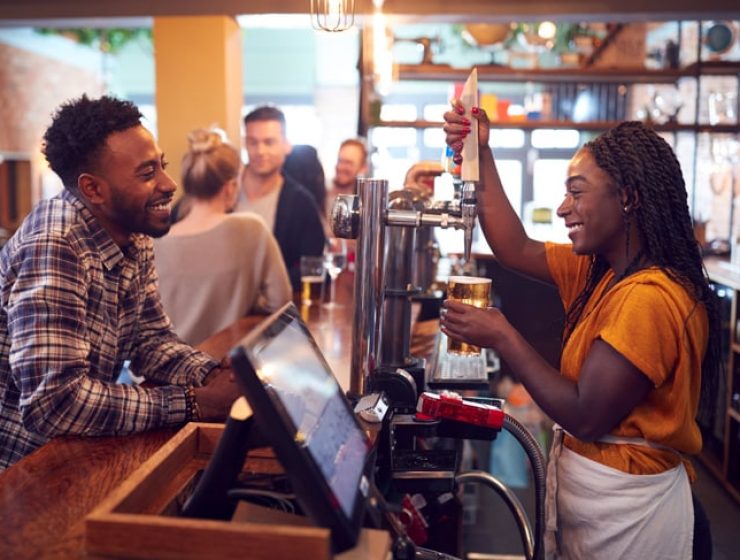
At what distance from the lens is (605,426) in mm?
1438

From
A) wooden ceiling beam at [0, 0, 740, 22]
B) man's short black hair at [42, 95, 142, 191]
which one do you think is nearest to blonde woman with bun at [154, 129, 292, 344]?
man's short black hair at [42, 95, 142, 191]

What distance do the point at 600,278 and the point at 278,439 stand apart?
998mm

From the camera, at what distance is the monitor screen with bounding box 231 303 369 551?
3.00 ft

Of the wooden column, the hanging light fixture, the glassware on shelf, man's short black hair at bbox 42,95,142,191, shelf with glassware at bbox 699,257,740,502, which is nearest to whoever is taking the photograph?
man's short black hair at bbox 42,95,142,191

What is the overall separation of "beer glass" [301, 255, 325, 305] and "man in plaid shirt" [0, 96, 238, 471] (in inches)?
50.2

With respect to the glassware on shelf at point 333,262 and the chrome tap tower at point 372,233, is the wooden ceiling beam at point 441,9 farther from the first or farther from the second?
the chrome tap tower at point 372,233

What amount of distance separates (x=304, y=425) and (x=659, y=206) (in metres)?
0.88

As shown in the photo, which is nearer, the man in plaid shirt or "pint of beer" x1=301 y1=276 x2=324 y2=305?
the man in plaid shirt

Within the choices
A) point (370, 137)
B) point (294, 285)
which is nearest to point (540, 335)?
point (294, 285)

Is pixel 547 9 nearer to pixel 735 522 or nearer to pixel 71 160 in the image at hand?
pixel 735 522

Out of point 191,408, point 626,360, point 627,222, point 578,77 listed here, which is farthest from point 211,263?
point 578,77

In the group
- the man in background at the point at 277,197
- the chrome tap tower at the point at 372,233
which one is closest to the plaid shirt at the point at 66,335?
the chrome tap tower at the point at 372,233

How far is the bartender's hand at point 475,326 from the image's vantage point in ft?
4.79

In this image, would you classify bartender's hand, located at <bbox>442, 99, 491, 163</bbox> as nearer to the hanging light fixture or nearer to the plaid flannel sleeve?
the hanging light fixture
